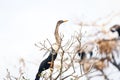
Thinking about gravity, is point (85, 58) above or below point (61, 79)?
below

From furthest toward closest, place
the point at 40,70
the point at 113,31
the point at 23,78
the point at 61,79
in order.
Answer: the point at 113,31
the point at 40,70
the point at 23,78
the point at 61,79

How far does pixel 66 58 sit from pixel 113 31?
42.8 ft

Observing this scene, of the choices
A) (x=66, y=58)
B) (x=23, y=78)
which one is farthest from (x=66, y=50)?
→ (x=23, y=78)

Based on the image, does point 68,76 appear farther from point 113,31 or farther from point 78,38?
point 113,31

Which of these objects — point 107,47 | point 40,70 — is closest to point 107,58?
point 107,47

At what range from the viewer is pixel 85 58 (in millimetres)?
20328

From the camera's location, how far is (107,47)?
20312mm

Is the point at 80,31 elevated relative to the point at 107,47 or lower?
elevated

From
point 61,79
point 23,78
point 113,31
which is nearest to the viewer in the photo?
point 61,79

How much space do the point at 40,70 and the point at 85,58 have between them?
465 inches

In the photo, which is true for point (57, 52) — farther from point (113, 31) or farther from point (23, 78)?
point (113, 31)

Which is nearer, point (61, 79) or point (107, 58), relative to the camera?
point (61, 79)

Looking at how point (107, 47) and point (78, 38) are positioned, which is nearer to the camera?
point (78, 38)

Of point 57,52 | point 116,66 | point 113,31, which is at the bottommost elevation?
point 116,66
